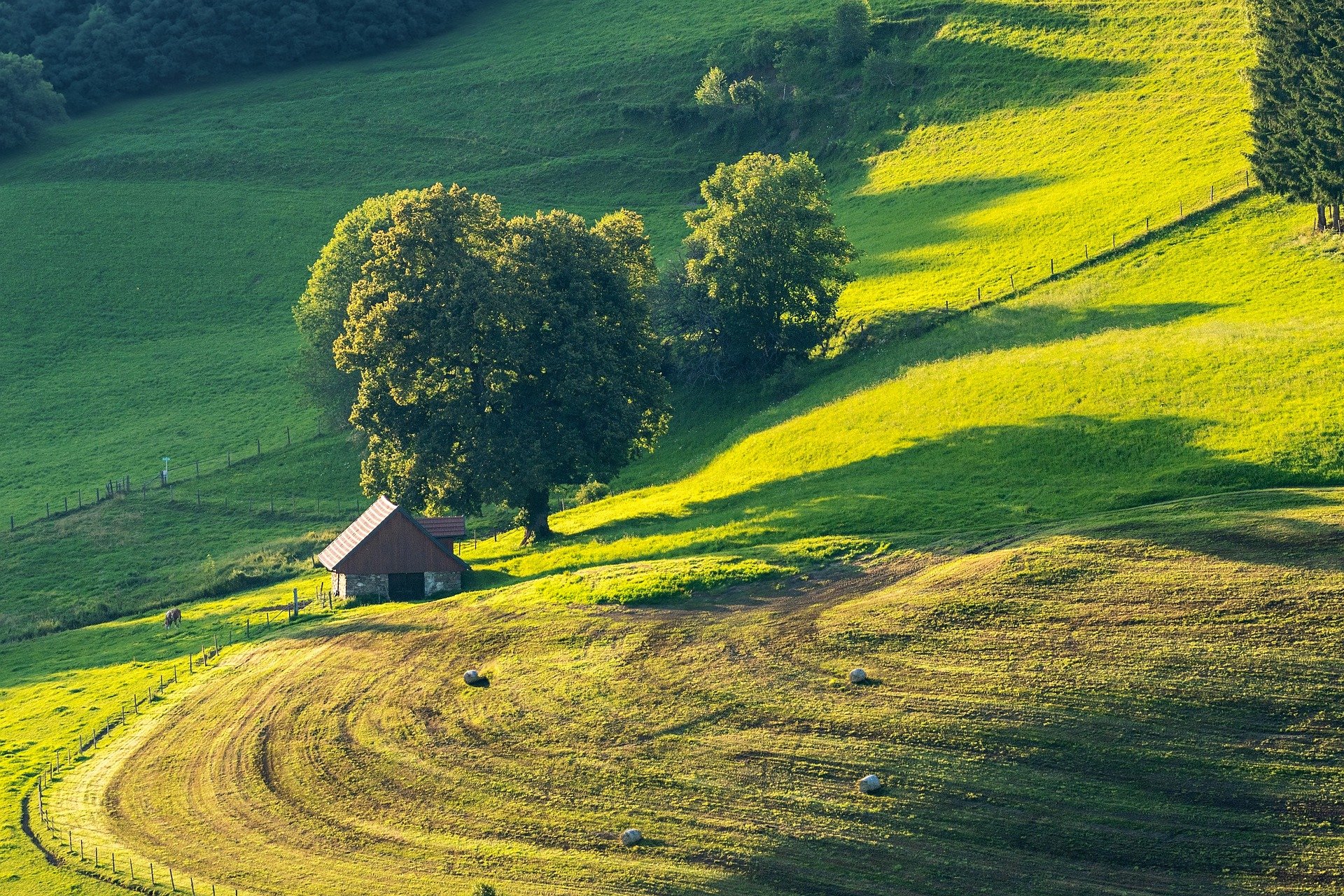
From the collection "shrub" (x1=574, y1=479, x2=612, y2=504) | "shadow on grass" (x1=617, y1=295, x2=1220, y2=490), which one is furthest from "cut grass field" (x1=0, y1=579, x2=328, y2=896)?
"shadow on grass" (x1=617, y1=295, x2=1220, y2=490)

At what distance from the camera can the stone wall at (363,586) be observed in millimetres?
69562

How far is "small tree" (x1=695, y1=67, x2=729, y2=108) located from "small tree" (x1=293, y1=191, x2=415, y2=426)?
4259 cm

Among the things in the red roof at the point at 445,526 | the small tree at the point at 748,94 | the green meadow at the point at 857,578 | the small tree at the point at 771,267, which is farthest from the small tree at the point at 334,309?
the small tree at the point at 748,94

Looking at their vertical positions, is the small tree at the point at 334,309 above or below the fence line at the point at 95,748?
above

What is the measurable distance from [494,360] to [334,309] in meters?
32.0

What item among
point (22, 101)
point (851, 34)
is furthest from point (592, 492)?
point (22, 101)

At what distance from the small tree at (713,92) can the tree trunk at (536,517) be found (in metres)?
72.6

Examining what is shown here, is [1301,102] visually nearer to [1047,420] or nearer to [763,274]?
[1047,420]

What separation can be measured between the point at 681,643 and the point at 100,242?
103023 mm

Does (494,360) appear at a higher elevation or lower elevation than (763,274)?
lower

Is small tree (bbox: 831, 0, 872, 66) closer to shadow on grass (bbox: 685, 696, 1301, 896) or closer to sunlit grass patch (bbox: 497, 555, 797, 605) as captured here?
sunlit grass patch (bbox: 497, 555, 797, 605)

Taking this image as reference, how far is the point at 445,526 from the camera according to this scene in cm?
7675

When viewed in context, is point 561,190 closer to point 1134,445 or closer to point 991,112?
point 991,112

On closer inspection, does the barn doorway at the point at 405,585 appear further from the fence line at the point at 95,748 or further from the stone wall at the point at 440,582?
the fence line at the point at 95,748
